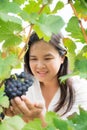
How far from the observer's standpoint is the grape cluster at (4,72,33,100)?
0.70m

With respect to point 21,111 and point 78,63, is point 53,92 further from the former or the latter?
point 78,63

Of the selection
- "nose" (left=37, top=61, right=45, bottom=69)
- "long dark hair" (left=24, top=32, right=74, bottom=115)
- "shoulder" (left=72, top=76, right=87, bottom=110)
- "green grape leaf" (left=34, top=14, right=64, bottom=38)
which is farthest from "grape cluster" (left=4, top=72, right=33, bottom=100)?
"shoulder" (left=72, top=76, right=87, bottom=110)

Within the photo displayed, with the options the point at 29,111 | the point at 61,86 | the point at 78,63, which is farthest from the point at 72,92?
the point at 78,63

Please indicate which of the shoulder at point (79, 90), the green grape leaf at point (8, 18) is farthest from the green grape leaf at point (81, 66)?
the shoulder at point (79, 90)

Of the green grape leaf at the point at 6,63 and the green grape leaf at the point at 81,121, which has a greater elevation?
the green grape leaf at the point at 6,63

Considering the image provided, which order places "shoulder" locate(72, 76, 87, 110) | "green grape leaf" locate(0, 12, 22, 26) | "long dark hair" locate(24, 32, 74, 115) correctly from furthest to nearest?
"shoulder" locate(72, 76, 87, 110) < "long dark hair" locate(24, 32, 74, 115) < "green grape leaf" locate(0, 12, 22, 26)

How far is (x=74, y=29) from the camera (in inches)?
22.5

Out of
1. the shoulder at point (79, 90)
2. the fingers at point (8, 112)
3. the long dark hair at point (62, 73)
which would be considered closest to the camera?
the fingers at point (8, 112)

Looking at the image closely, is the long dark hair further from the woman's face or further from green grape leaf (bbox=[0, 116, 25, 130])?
green grape leaf (bbox=[0, 116, 25, 130])

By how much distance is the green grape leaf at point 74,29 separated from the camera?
560mm

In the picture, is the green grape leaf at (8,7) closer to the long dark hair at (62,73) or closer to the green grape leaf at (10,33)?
the green grape leaf at (10,33)

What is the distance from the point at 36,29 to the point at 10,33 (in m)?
0.05

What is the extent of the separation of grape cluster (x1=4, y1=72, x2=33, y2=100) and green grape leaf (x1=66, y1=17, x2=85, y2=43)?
176mm

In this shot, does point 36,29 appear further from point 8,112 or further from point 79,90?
point 79,90
